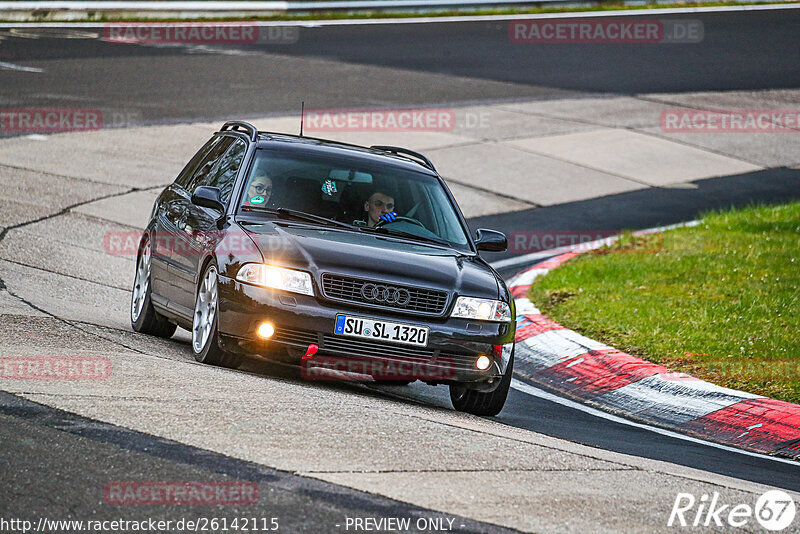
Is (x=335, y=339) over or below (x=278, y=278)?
below

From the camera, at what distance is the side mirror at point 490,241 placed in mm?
9016

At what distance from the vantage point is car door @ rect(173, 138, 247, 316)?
27.9 feet

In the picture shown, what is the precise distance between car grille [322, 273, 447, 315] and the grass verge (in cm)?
265

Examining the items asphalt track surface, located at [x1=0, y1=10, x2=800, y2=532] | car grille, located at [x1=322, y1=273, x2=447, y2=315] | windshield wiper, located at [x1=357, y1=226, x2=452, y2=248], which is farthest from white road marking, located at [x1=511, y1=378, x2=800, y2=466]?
car grille, located at [x1=322, y1=273, x2=447, y2=315]

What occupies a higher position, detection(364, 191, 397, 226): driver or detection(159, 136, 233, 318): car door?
detection(364, 191, 397, 226): driver

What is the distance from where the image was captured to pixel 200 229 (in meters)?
8.71

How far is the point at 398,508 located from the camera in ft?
17.2

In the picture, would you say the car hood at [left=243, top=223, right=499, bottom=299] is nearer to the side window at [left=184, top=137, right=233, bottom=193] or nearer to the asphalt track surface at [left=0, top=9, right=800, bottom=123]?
the side window at [left=184, top=137, right=233, bottom=193]

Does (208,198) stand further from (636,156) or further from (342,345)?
(636,156)

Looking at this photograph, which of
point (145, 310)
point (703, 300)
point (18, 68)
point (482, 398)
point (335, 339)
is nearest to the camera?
point (335, 339)

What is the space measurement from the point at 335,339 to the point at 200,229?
164cm

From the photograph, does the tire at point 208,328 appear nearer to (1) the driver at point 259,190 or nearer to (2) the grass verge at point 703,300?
(1) the driver at point 259,190

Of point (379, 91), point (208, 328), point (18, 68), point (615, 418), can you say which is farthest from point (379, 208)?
point (18, 68)

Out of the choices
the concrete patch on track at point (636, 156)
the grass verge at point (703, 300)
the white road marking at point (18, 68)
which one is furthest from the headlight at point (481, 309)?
the white road marking at point (18, 68)
